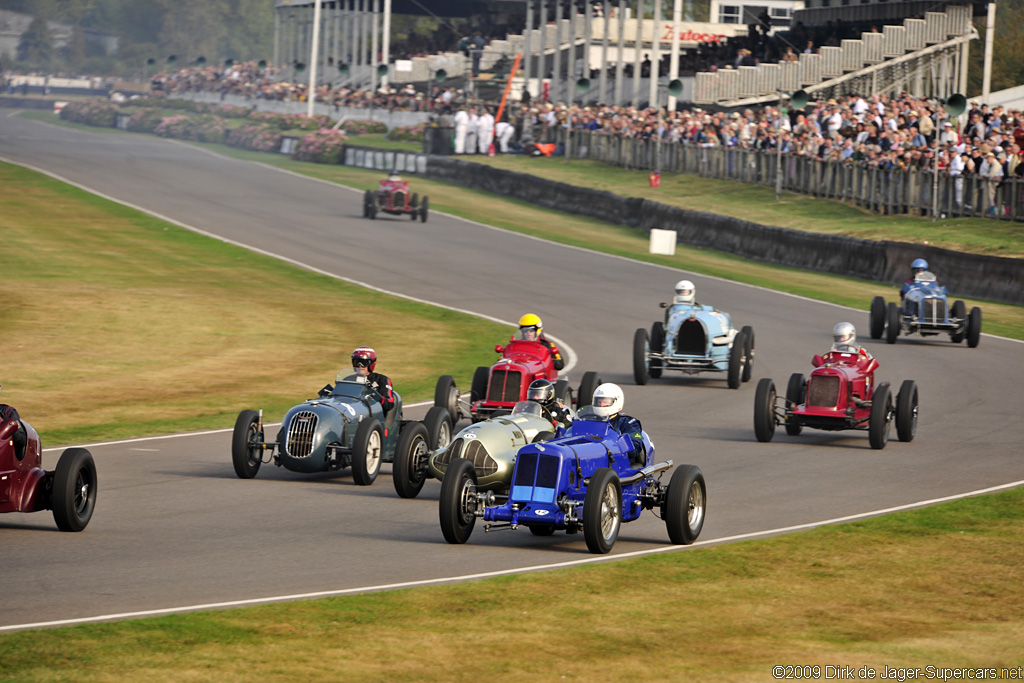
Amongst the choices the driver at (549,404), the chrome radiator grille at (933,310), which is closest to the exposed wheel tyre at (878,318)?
the chrome radiator grille at (933,310)

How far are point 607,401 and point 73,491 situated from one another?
180 inches

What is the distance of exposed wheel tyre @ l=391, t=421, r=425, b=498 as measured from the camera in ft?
45.6

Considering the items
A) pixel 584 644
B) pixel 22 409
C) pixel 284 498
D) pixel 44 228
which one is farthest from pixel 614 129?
pixel 584 644

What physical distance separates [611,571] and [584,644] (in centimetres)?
197

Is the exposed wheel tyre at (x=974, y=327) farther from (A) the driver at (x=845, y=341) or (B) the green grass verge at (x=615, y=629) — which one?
(B) the green grass verge at (x=615, y=629)

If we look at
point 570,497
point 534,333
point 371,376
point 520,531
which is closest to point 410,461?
point 520,531

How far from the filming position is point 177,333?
26672 mm

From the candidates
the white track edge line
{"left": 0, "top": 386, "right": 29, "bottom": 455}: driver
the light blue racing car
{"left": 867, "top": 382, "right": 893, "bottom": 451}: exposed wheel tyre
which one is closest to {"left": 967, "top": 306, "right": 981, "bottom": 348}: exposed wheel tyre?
the light blue racing car

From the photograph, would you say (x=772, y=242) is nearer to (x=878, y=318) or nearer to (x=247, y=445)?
(x=878, y=318)

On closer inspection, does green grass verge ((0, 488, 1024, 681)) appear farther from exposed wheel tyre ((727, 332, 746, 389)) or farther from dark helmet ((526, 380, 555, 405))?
exposed wheel tyre ((727, 332, 746, 389))

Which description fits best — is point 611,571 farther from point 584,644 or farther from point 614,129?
point 614,129

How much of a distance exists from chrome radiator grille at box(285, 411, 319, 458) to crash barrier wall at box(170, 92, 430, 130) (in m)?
53.9

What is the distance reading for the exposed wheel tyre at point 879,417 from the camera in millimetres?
17047

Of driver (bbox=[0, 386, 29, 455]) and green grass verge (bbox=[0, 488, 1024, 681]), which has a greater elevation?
driver (bbox=[0, 386, 29, 455])
